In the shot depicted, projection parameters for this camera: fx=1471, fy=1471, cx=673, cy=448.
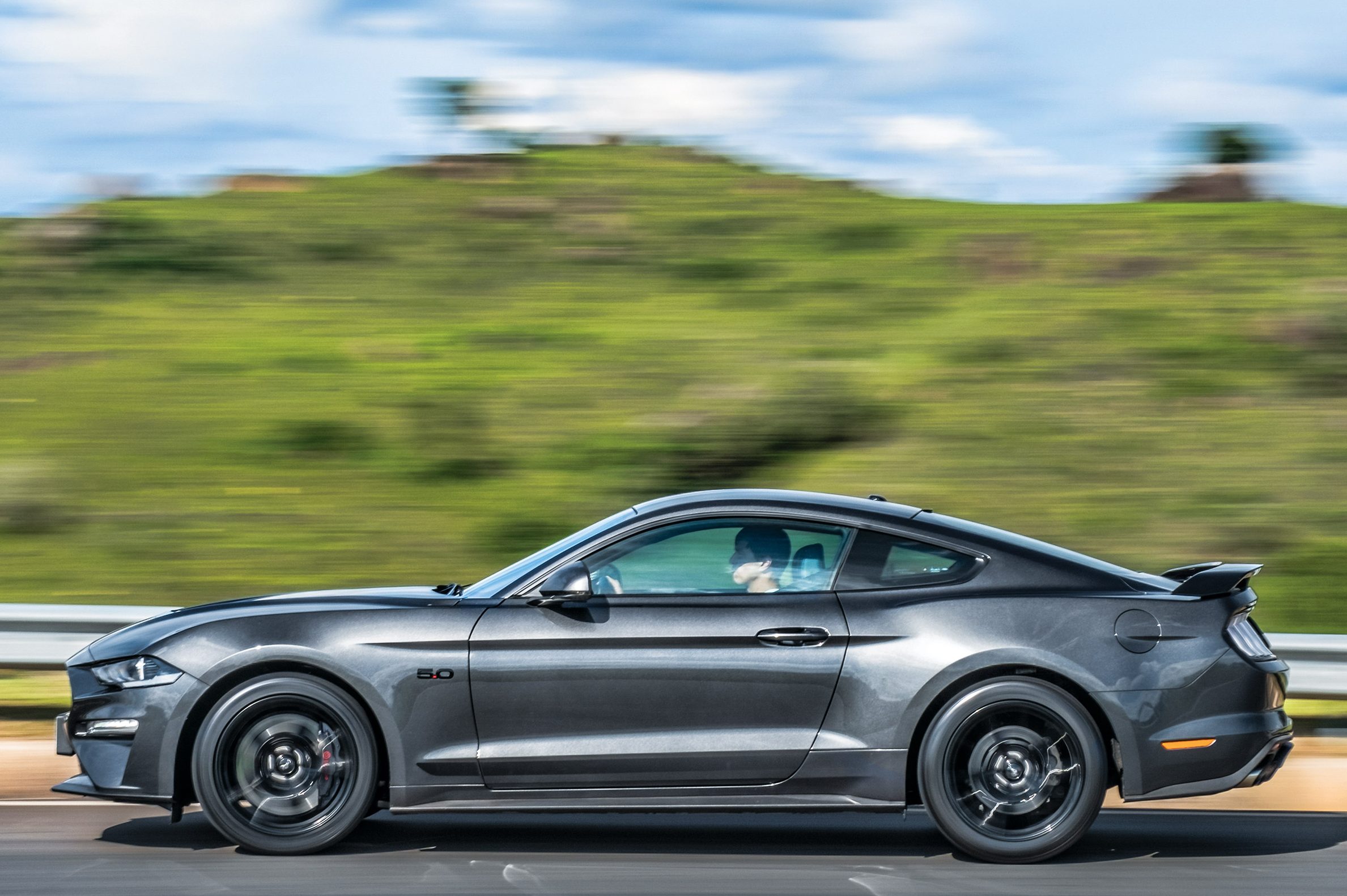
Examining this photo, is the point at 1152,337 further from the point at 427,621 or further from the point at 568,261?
the point at 427,621

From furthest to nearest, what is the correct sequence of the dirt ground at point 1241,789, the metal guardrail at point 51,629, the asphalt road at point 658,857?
the metal guardrail at point 51,629
the dirt ground at point 1241,789
the asphalt road at point 658,857

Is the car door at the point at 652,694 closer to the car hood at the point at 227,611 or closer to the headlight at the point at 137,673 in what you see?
the car hood at the point at 227,611

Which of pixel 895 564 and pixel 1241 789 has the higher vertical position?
pixel 895 564

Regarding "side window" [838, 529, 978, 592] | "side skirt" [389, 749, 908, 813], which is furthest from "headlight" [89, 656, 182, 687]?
"side window" [838, 529, 978, 592]

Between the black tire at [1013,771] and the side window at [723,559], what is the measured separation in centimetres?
74

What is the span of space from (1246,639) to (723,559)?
2027 millimetres

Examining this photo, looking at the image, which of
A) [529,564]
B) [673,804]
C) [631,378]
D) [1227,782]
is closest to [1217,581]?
[1227,782]

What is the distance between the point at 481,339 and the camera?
A: 2262cm

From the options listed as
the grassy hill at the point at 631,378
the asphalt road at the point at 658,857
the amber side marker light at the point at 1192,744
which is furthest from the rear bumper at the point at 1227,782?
the grassy hill at the point at 631,378

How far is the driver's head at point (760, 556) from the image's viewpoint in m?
5.72

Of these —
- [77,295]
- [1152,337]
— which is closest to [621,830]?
[1152,337]

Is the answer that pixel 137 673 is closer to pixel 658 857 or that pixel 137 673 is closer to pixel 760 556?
pixel 658 857

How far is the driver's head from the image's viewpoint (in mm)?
5719

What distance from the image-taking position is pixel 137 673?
566 centimetres
